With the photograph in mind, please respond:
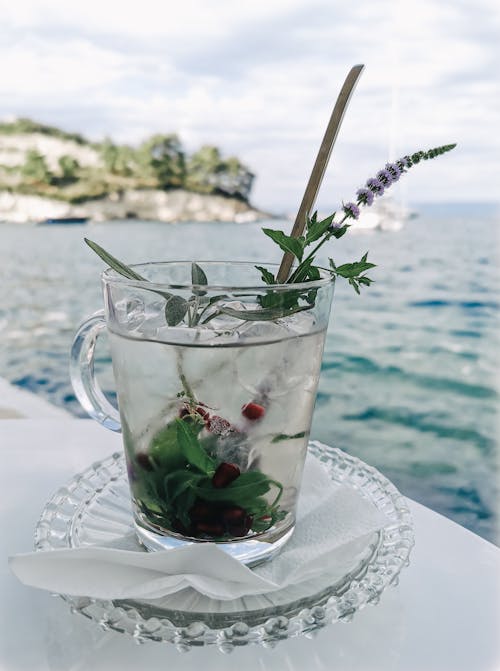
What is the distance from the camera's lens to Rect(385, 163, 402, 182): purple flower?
0.69 metres

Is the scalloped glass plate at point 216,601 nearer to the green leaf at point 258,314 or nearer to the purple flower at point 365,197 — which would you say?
the green leaf at point 258,314

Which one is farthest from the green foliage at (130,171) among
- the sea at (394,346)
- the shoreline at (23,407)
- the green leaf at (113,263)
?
the green leaf at (113,263)

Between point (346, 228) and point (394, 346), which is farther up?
point (346, 228)

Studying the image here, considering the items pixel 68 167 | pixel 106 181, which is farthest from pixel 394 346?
pixel 68 167

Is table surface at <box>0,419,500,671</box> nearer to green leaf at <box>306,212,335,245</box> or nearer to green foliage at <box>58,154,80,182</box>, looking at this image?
green leaf at <box>306,212,335,245</box>

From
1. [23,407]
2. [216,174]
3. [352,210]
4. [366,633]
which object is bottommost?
[216,174]

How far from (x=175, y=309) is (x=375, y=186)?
25cm

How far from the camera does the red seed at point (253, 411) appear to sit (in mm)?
672

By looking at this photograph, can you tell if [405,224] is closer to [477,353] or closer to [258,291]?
[477,353]

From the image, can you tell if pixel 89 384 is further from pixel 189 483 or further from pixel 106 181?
pixel 106 181

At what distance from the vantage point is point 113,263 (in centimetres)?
69

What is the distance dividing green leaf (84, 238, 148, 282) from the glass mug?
1 cm

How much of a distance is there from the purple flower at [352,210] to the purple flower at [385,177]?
0.14ft

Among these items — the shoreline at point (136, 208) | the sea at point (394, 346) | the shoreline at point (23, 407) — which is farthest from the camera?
the shoreline at point (136, 208)
